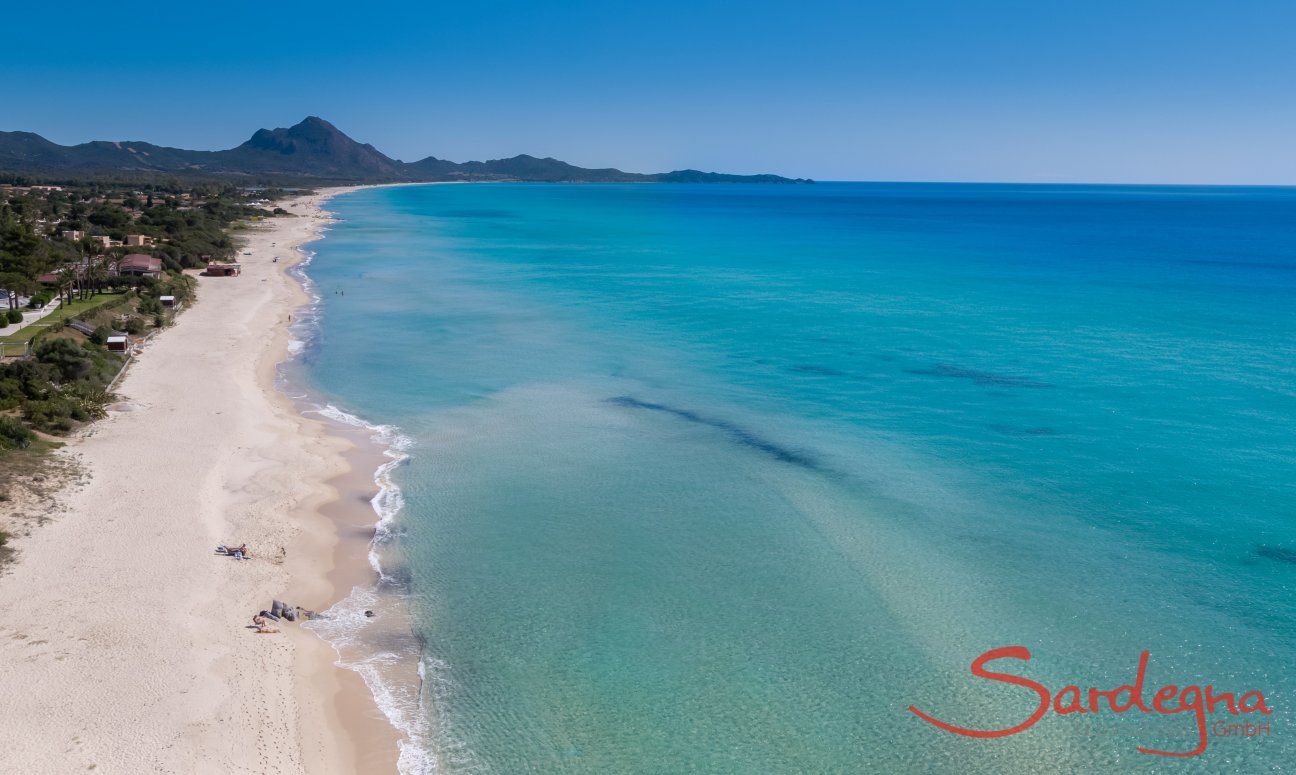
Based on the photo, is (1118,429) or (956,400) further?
(956,400)

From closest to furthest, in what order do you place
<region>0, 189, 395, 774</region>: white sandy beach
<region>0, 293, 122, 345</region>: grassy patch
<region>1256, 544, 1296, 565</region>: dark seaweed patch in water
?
<region>0, 189, 395, 774</region>: white sandy beach → <region>1256, 544, 1296, 565</region>: dark seaweed patch in water → <region>0, 293, 122, 345</region>: grassy patch

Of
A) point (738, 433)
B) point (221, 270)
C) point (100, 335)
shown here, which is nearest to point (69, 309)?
point (100, 335)

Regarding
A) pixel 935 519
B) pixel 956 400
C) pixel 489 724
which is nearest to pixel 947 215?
pixel 956 400

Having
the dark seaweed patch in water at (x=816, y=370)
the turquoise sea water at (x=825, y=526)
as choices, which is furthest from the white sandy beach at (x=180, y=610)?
the dark seaweed patch in water at (x=816, y=370)

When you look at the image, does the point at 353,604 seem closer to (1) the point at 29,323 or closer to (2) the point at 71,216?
(1) the point at 29,323

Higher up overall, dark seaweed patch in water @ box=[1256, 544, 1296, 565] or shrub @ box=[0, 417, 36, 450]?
shrub @ box=[0, 417, 36, 450]

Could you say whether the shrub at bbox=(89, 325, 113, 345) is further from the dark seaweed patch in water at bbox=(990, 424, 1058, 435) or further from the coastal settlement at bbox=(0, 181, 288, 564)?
the dark seaweed patch in water at bbox=(990, 424, 1058, 435)

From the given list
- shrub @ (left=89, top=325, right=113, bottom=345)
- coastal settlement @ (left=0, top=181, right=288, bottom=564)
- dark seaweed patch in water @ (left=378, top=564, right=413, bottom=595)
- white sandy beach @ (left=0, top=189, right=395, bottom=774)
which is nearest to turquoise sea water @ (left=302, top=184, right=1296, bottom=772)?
dark seaweed patch in water @ (left=378, top=564, right=413, bottom=595)

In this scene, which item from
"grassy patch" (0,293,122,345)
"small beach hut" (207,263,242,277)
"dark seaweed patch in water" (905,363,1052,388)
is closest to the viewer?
"grassy patch" (0,293,122,345)
